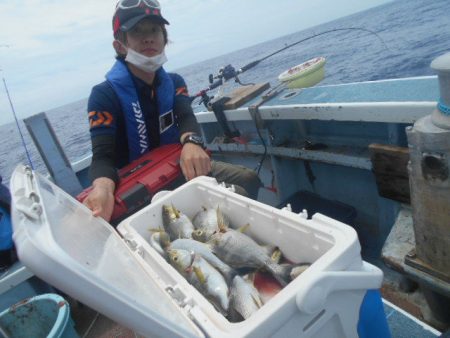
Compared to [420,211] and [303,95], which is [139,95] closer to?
[303,95]

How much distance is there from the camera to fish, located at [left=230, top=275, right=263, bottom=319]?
4.15 feet

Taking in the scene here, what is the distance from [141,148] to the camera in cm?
303

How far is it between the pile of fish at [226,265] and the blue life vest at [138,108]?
1.31 m

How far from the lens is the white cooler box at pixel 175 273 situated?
71 cm

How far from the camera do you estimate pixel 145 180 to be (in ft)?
8.09

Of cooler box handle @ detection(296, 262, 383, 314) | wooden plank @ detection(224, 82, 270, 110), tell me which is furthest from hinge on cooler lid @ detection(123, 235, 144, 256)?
wooden plank @ detection(224, 82, 270, 110)

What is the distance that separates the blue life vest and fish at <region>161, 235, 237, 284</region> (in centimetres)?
144

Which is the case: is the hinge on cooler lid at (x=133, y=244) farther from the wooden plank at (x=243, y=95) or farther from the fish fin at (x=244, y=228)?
the wooden plank at (x=243, y=95)

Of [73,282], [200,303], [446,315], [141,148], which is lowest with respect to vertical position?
[446,315]

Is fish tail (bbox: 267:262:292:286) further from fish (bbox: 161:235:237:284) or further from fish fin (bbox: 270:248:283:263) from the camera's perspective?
fish (bbox: 161:235:237:284)

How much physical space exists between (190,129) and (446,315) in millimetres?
2391

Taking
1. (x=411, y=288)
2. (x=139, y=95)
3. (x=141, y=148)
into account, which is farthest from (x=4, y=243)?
(x=411, y=288)

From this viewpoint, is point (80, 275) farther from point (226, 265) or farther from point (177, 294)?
point (226, 265)

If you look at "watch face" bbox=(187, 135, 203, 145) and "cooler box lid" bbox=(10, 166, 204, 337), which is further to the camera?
"watch face" bbox=(187, 135, 203, 145)
